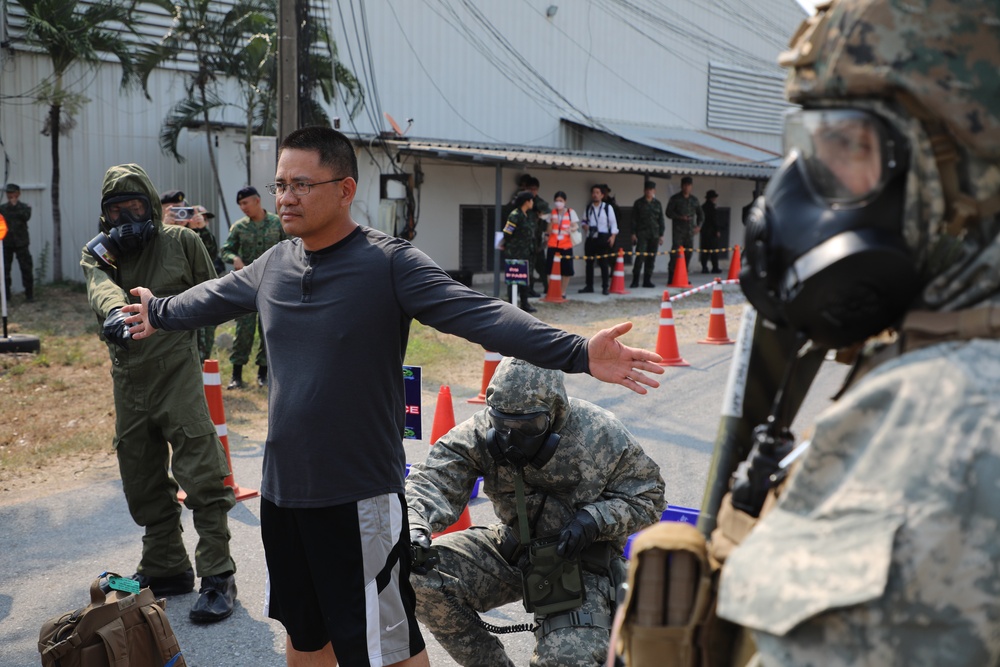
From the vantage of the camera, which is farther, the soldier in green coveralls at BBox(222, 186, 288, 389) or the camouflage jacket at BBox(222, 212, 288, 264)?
the camouflage jacket at BBox(222, 212, 288, 264)

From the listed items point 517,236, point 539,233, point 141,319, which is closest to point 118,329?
point 141,319

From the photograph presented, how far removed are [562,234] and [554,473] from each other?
1308 centimetres

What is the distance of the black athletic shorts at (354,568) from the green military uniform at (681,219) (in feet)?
57.5

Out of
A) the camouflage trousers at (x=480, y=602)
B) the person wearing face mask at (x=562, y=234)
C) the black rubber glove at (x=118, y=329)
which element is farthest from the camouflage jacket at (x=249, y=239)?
the person wearing face mask at (x=562, y=234)

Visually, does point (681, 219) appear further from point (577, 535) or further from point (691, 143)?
point (577, 535)

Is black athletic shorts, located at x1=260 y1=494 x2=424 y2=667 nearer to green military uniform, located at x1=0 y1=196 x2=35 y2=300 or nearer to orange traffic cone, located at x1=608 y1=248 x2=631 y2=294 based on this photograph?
green military uniform, located at x1=0 y1=196 x2=35 y2=300

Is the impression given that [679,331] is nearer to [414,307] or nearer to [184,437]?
[184,437]

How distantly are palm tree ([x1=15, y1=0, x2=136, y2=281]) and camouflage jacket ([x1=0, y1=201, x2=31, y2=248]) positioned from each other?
4.61 ft

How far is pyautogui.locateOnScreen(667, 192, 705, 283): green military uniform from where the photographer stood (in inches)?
800

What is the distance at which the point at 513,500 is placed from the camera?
409 centimetres

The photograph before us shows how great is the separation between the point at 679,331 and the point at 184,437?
9.78 metres

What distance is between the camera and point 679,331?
13.6m

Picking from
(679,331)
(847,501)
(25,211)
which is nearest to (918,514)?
(847,501)

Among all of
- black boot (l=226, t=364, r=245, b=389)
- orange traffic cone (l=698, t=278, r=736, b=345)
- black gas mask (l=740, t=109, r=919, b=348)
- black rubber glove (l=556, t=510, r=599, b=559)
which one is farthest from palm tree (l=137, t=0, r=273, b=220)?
black gas mask (l=740, t=109, r=919, b=348)
